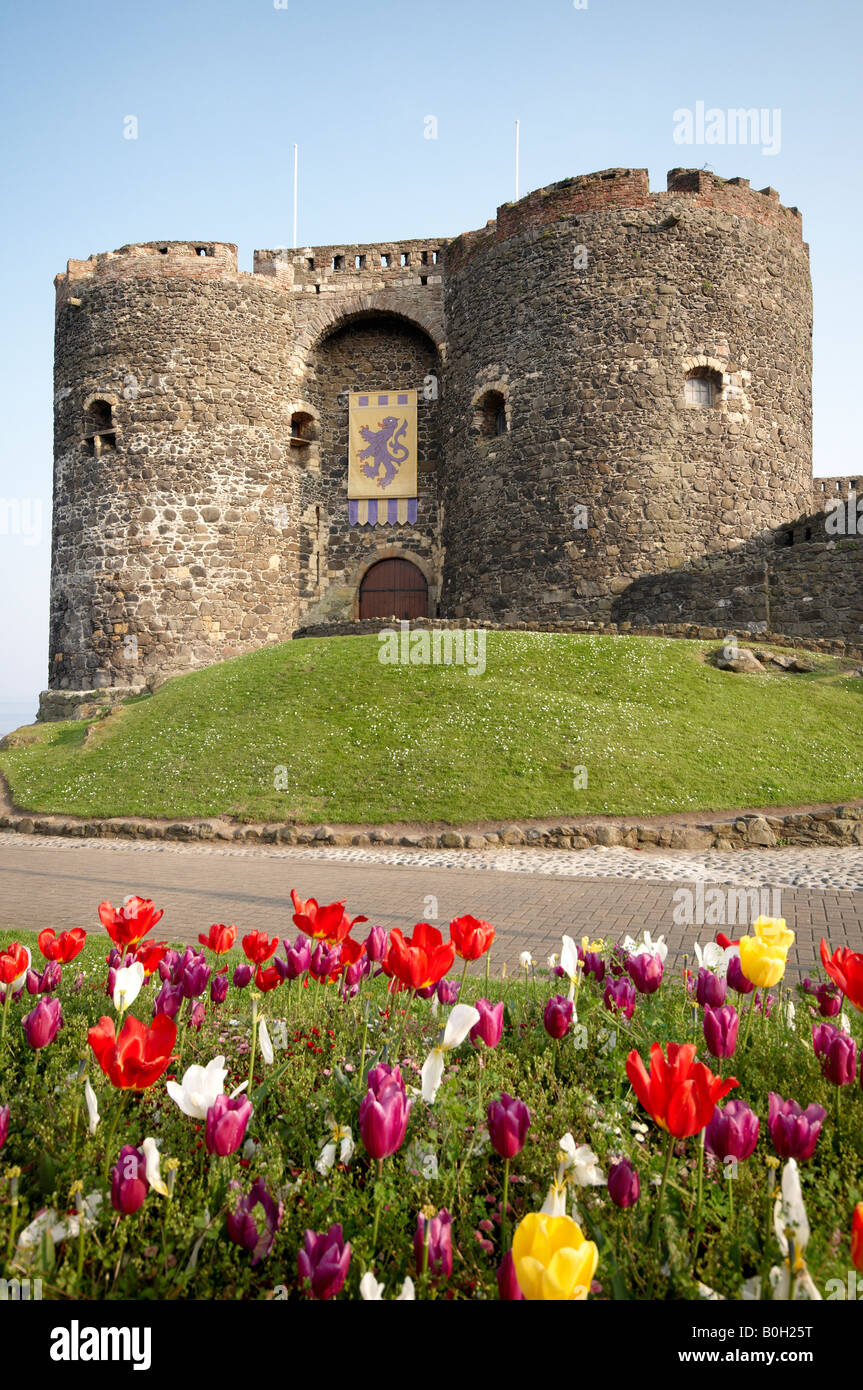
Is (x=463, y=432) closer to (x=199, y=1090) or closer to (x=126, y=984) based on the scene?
(x=126, y=984)

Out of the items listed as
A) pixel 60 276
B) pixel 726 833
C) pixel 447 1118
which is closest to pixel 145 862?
pixel 726 833

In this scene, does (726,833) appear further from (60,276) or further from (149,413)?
(60,276)

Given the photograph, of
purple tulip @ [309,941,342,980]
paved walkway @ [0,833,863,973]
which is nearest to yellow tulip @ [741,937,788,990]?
purple tulip @ [309,941,342,980]

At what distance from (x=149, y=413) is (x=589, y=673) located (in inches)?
631

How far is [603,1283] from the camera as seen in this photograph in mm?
1839

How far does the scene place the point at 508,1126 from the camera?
6.11ft

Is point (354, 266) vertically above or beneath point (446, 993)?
above

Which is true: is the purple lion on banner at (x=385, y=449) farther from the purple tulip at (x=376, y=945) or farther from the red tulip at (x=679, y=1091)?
the red tulip at (x=679, y=1091)

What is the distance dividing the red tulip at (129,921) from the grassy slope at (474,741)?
8.50 meters

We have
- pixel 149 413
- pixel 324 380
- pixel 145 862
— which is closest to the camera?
pixel 145 862

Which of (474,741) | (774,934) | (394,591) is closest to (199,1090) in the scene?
(774,934)

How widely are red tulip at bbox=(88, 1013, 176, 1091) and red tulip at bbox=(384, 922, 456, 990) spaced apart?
676 millimetres

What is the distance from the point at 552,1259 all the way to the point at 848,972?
1.43 m

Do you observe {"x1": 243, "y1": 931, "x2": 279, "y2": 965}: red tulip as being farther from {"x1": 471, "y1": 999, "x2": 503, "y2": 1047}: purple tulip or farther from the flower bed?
{"x1": 471, "y1": 999, "x2": 503, "y2": 1047}: purple tulip
